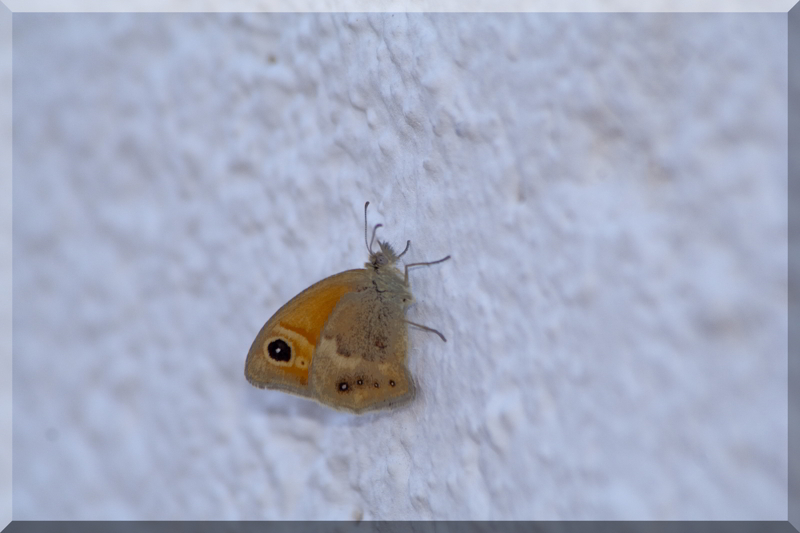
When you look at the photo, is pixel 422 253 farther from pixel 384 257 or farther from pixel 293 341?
pixel 293 341

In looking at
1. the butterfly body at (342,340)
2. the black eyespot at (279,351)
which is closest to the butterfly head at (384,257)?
the butterfly body at (342,340)

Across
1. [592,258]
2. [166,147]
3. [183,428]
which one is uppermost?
[166,147]

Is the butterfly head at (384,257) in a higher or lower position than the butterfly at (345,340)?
higher

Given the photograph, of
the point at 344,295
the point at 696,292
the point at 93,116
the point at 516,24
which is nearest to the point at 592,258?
the point at 696,292

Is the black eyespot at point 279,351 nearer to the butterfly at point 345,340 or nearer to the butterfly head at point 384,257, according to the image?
the butterfly at point 345,340

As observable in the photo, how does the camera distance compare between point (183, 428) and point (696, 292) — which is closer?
point (696, 292)

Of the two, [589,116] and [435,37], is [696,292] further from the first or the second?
[435,37]

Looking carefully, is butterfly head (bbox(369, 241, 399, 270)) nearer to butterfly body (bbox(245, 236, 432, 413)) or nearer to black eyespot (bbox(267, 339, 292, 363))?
butterfly body (bbox(245, 236, 432, 413))
